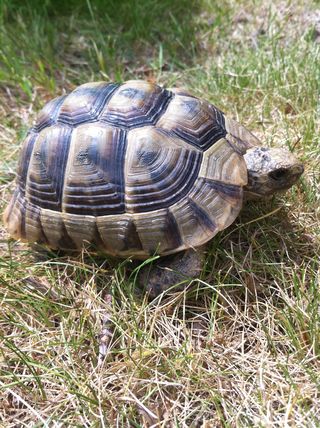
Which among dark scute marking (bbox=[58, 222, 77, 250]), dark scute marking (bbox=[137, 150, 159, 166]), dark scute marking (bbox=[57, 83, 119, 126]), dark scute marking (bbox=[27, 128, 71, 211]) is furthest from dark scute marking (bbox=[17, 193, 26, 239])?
dark scute marking (bbox=[137, 150, 159, 166])

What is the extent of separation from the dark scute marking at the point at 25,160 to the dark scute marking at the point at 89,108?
23 cm

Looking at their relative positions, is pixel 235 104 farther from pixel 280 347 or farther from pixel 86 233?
pixel 280 347

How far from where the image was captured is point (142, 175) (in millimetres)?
2365

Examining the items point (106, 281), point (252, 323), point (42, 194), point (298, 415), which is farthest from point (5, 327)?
point (298, 415)

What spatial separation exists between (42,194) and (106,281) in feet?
2.05

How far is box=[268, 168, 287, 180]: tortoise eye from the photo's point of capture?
8.07 feet

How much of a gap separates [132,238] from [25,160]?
85 cm

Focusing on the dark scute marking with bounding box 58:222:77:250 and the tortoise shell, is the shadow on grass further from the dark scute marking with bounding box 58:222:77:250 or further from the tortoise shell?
the dark scute marking with bounding box 58:222:77:250

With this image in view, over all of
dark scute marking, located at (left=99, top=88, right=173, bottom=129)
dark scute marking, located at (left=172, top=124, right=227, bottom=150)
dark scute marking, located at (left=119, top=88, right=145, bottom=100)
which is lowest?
dark scute marking, located at (left=172, top=124, right=227, bottom=150)

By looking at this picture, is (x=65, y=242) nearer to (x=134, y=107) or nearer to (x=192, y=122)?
(x=134, y=107)

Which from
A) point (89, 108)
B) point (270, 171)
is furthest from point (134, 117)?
point (270, 171)

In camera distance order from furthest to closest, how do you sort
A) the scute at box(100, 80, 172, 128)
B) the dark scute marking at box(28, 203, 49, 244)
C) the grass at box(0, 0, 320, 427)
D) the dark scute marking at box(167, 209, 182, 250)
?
the dark scute marking at box(28, 203, 49, 244) → the scute at box(100, 80, 172, 128) → the dark scute marking at box(167, 209, 182, 250) → the grass at box(0, 0, 320, 427)

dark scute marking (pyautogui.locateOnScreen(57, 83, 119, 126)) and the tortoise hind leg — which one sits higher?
dark scute marking (pyautogui.locateOnScreen(57, 83, 119, 126))

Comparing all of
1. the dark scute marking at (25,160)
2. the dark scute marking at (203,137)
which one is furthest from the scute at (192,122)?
the dark scute marking at (25,160)
